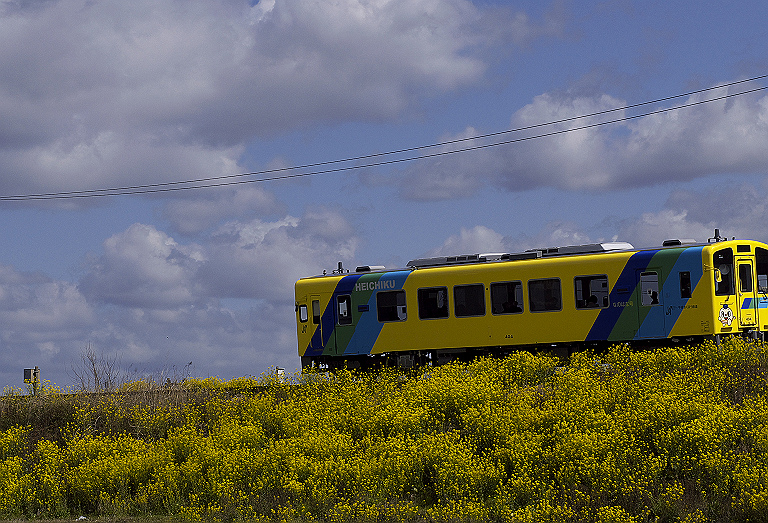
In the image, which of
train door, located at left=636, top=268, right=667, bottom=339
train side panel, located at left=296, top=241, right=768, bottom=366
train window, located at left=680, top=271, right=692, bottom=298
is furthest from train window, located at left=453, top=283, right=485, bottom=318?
train window, located at left=680, top=271, right=692, bottom=298

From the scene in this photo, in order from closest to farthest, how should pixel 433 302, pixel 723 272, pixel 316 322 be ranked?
pixel 723 272
pixel 433 302
pixel 316 322

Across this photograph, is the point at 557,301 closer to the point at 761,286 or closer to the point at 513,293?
the point at 513,293

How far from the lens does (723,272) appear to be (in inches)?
877

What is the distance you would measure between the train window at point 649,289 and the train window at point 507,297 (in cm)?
308

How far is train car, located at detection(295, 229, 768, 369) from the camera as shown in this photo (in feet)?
73.0

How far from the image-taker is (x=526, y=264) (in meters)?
23.9

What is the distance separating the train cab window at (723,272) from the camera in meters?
22.1

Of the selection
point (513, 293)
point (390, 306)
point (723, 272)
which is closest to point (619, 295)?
point (723, 272)

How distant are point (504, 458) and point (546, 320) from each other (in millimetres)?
9778

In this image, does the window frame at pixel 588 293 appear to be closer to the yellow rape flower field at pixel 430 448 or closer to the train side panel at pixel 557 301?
the train side panel at pixel 557 301

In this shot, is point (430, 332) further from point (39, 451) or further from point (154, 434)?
point (39, 451)

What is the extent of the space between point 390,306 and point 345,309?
1606 millimetres

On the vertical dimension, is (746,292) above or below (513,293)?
below

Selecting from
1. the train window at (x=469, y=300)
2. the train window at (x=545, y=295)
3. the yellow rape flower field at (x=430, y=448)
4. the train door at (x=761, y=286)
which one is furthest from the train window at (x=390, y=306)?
the train door at (x=761, y=286)
